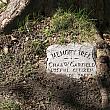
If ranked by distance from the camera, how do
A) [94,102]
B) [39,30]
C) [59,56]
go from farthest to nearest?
[39,30]
[59,56]
[94,102]

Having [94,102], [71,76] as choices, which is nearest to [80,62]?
[71,76]

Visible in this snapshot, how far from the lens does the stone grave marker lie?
370 cm

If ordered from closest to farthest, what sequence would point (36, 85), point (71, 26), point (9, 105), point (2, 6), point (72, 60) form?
1. point (9, 105)
2. point (36, 85)
3. point (72, 60)
4. point (71, 26)
5. point (2, 6)

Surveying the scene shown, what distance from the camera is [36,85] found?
3590mm

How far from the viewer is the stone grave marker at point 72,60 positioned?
3.70 m

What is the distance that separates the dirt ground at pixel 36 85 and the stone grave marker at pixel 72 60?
2.8 inches

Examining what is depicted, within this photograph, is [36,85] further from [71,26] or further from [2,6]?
[2,6]

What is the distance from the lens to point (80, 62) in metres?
3.72

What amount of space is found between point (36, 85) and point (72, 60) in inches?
18.2

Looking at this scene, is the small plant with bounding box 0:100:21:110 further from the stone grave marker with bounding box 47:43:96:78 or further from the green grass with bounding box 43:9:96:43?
the green grass with bounding box 43:9:96:43

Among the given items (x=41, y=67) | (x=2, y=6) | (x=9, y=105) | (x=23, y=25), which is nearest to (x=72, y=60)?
(x=41, y=67)

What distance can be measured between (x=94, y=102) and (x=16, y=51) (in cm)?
101

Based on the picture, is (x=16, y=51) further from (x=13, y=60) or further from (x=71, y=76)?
(x=71, y=76)

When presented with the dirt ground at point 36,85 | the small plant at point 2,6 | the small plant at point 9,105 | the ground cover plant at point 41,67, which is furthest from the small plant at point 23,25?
the small plant at point 9,105
